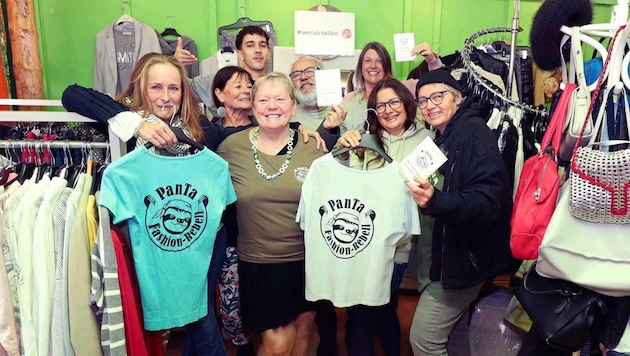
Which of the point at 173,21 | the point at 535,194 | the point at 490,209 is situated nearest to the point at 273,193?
the point at 490,209

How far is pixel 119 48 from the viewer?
3340 millimetres

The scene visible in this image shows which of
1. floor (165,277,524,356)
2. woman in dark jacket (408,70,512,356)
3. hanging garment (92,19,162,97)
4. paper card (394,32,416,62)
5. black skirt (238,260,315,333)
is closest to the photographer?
woman in dark jacket (408,70,512,356)

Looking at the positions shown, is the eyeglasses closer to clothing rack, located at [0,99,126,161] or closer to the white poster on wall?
the white poster on wall

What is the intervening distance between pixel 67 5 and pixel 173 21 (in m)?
0.86

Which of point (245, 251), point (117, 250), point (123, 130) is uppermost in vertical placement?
point (123, 130)

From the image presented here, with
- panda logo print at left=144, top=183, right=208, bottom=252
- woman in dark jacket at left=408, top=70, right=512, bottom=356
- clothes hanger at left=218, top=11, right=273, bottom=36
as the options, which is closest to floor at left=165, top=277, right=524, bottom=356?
woman in dark jacket at left=408, top=70, right=512, bottom=356

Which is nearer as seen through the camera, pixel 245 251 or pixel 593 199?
pixel 593 199

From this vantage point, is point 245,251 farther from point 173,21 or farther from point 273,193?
point 173,21

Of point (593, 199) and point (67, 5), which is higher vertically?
point (67, 5)

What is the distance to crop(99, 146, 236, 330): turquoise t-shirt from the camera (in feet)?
5.00

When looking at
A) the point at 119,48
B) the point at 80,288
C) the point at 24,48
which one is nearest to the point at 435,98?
the point at 80,288

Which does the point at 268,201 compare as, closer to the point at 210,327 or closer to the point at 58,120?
the point at 210,327

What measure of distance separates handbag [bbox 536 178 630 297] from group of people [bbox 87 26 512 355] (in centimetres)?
27

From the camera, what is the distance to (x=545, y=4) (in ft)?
4.91
